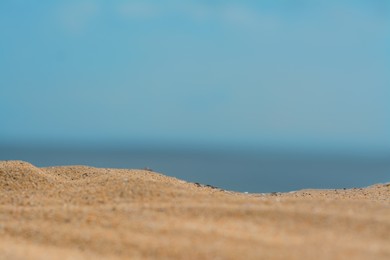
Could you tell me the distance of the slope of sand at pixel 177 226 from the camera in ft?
13.7

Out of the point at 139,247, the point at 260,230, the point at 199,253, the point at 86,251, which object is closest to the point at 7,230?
the point at 86,251

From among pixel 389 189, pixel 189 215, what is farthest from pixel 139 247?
pixel 389 189

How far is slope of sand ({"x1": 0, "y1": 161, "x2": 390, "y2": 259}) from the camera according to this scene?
13.7ft

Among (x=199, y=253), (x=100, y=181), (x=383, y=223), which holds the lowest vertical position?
Answer: (x=199, y=253)

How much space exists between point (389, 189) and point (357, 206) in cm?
380

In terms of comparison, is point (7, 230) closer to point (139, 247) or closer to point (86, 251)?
point (86, 251)

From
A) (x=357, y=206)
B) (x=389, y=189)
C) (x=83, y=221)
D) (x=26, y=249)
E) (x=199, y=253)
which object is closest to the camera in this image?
(x=199, y=253)

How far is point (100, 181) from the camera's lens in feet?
21.8

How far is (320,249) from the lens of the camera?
4141 mm

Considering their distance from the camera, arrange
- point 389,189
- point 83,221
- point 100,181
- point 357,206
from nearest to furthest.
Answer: point 83,221
point 357,206
point 100,181
point 389,189

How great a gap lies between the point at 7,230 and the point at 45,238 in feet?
1.75

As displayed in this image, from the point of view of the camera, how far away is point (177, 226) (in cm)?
468

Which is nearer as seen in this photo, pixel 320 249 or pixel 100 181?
pixel 320 249

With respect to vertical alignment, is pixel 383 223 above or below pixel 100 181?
below
